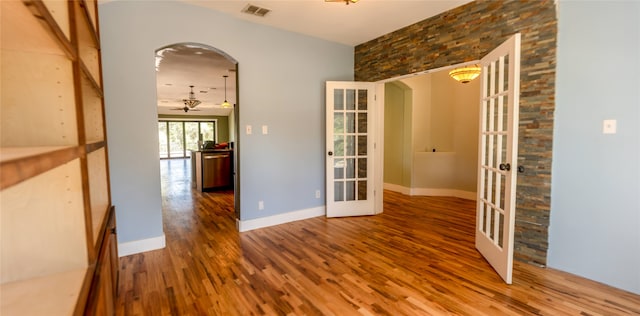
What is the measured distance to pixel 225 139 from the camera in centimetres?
1576

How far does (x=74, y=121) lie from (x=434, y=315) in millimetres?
2309

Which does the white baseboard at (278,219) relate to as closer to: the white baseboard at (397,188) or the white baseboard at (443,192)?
the white baseboard at (397,188)

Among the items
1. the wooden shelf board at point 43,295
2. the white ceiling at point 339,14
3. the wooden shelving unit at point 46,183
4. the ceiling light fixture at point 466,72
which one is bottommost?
the wooden shelf board at point 43,295

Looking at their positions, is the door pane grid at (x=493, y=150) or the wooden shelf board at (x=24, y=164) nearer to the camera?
the wooden shelf board at (x=24, y=164)

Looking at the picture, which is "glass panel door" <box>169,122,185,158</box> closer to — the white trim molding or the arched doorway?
the arched doorway

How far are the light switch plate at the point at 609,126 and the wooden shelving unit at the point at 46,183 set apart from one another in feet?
11.2

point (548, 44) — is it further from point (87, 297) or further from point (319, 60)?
point (87, 297)

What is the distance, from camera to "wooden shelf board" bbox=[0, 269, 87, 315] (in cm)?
92

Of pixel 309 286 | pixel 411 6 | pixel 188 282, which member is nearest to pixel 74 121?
pixel 188 282

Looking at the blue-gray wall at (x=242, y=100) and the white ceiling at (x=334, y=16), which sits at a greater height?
the white ceiling at (x=334, y=16)

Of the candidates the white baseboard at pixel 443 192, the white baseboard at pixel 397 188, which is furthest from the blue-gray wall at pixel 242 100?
the white baseboard at pixel 443 192

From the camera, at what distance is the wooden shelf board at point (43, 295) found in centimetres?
92

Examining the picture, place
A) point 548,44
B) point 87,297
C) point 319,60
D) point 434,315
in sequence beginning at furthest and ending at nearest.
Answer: point 319,60 → point 548,44 → point 434,315 → point 87,297

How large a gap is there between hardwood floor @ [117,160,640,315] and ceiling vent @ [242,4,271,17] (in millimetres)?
2616
